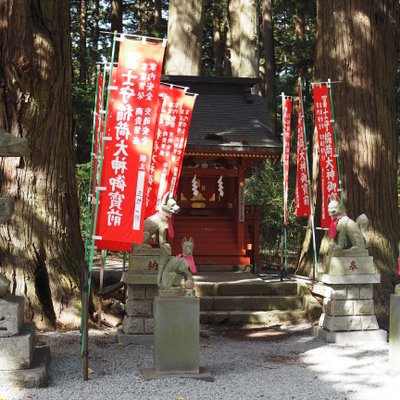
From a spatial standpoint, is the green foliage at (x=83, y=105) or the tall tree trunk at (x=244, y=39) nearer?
the green foliage at (x=83, y=105)

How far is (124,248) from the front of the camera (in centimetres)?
718

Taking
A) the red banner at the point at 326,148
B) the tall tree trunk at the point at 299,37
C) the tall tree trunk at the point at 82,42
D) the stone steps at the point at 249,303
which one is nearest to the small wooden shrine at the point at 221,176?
the red banner at the point at 326,148

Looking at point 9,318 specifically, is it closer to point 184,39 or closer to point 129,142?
point 129,142

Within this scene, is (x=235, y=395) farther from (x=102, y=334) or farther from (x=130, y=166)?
(x=102, y=334)

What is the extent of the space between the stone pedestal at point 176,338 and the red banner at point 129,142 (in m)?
0.81

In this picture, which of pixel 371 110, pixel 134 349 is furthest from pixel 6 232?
pixel 371 110

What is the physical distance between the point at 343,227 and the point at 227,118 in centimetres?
555

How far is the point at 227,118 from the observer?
13.2m

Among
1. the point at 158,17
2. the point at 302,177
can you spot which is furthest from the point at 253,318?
the point at 158,17

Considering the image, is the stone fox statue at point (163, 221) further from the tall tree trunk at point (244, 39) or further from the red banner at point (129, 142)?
the tall tree trunk at point (244, 39)

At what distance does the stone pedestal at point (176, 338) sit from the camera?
6.23 m

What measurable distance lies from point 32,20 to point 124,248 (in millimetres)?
3842

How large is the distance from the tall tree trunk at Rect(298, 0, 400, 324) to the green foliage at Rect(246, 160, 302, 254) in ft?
21.0

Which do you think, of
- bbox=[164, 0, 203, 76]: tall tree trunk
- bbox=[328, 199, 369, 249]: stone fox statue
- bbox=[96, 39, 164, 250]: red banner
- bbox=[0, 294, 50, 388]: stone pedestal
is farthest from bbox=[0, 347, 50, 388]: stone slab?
bbox=[164, 0, 203, 76]: tall tree trunk
